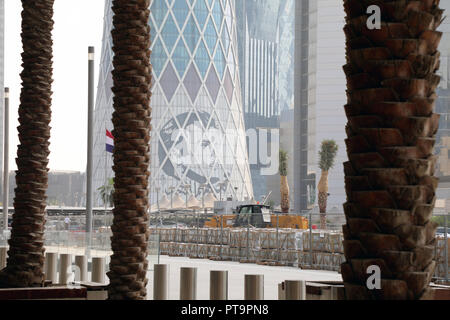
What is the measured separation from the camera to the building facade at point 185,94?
127 metres

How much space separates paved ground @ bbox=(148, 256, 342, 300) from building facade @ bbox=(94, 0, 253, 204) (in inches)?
3819

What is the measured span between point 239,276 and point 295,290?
14060mm

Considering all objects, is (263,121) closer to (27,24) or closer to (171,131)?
(171,131)

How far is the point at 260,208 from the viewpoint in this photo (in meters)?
42.6

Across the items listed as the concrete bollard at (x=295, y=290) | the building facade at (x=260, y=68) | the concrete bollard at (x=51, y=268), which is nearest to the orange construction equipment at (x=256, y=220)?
the concrete bollard at (x=51, y=268)

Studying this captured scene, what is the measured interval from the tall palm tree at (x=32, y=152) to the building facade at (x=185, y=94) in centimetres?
11327

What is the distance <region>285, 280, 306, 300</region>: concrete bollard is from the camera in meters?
8.40

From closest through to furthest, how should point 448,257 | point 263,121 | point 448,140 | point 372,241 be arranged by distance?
point 372,241 → point 448,257 → point 448,140 → point 263,121

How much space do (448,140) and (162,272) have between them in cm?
10304

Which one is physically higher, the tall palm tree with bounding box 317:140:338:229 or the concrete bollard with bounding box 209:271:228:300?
the tall palm tree with bounding box 317:140:338:229

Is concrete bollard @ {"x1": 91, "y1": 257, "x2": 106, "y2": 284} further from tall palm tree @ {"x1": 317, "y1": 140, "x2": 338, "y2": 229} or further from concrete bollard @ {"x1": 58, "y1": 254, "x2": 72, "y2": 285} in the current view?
tall palm tree @ {"x1": 317, "y1": 140, "x2": 338, "y2": 229}

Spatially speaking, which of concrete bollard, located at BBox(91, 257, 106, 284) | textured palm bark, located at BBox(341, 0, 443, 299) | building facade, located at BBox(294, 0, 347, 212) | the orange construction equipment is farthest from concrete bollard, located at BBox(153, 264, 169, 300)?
building facade, located at BBox(294, 0, 347, 212)
